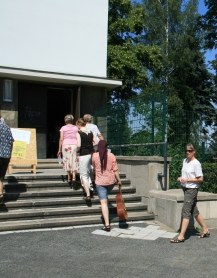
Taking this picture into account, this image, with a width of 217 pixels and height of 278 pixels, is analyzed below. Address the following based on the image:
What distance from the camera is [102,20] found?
15.8 m

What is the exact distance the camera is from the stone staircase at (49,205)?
9051 mm

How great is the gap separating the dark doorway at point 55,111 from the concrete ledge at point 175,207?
20.7 feet

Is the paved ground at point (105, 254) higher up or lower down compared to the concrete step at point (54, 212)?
lower down

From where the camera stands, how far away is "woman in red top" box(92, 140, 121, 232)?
8805 millimetres

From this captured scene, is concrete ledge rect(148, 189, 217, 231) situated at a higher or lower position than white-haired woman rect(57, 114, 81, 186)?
lower

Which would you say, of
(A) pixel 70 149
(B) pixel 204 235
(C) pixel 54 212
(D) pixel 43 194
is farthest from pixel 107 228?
(A) pixel 70 149

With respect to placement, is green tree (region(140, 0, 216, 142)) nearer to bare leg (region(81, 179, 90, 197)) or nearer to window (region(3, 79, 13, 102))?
window (region(3, 79, 13, 102))

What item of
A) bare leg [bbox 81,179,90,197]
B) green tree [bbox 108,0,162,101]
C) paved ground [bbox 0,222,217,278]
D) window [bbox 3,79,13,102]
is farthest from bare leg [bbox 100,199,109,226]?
green tree [bbox 108,0,162,101]

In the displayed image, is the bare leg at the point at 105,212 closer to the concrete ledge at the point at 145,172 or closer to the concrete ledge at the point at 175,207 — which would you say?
the concrete ledge at the point at 175,207

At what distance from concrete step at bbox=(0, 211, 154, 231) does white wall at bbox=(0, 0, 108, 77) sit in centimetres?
649

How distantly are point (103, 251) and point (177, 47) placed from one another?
30830 millimetres

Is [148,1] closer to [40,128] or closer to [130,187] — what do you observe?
[40,128]

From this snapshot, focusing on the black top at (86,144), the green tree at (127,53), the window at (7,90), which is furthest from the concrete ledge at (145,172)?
the green tree at (127,53)

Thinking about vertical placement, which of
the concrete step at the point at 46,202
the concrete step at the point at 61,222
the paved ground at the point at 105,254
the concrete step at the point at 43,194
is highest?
the concrete step at the point at 43,194
